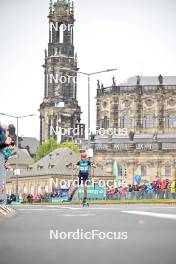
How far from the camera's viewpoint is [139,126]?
151 m

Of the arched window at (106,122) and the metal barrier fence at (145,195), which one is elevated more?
the arched window at (106,122)

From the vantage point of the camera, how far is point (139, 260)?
8094 millimetres

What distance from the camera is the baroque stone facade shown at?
14500cm

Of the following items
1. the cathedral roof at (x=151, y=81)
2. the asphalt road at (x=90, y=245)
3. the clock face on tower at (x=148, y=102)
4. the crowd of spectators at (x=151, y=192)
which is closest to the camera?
the asphalt road at (x=90, y=245)

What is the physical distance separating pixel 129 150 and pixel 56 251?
136450 mm

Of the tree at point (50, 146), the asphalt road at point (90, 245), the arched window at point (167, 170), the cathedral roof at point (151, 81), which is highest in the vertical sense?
the cathedral roof at point (151, 81)

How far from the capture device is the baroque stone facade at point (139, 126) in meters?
145

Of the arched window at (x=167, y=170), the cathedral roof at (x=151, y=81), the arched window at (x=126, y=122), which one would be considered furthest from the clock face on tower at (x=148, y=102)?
the arched window at (x=167, y=170)

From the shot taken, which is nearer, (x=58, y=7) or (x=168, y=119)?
(x=58, y=7)

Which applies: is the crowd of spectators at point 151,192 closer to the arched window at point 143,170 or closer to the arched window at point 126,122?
the arched window at point 143,170

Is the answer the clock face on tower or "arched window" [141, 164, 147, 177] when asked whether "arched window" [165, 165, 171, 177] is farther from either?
the clock face on tower

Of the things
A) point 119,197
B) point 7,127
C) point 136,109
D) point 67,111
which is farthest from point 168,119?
point 7,127

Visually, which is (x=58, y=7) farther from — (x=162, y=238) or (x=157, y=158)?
(x=162, y=238)

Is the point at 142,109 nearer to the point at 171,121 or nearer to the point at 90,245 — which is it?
the point at 171,121
